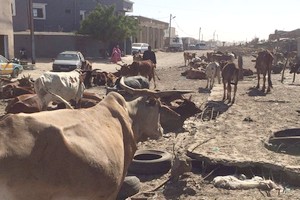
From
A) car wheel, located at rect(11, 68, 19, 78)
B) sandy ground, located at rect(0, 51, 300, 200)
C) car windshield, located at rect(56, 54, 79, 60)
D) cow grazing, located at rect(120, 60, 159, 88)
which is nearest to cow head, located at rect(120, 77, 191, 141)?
sandy ground, located at rect(0, 51, 300, 200)

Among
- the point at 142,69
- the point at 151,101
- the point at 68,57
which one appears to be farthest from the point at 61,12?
the point at 151,101

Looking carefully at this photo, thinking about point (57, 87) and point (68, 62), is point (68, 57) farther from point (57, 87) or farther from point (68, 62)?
point (57, 87)

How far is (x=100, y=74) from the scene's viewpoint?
20.0 m

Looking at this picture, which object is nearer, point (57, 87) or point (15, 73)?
point (57, 87)

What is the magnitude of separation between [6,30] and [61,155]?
3122 cm

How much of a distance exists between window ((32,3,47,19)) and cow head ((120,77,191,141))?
46.7 metres

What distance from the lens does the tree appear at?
4112 cm

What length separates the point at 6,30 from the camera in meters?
32.0

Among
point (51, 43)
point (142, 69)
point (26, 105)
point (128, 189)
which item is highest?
point (51, 43)

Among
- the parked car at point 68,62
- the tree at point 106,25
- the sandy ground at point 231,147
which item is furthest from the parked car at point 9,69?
the tree at point 106,25

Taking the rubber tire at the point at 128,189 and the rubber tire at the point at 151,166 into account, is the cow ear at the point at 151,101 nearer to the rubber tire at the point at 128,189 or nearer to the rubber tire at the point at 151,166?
the rubber tire at the point at 128,189

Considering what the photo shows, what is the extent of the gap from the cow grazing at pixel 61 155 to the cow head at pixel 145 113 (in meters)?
0.82

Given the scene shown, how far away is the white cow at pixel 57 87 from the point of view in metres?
10.7

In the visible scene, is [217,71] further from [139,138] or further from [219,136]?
[139,138]
